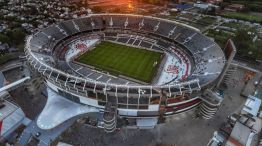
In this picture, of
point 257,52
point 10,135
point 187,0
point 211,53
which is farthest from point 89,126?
point 187,0

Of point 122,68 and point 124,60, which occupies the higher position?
point 124,60

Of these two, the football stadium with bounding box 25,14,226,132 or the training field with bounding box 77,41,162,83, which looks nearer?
the football stadium with bounding box 25,14,226,132

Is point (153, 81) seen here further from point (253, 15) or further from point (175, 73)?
point (253, 15)

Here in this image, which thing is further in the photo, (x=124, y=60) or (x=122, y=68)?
(x=124, y=60)

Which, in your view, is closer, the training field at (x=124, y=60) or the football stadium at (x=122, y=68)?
the football stadium at (x=122, y=68)

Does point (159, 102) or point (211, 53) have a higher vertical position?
point (211, 53)
